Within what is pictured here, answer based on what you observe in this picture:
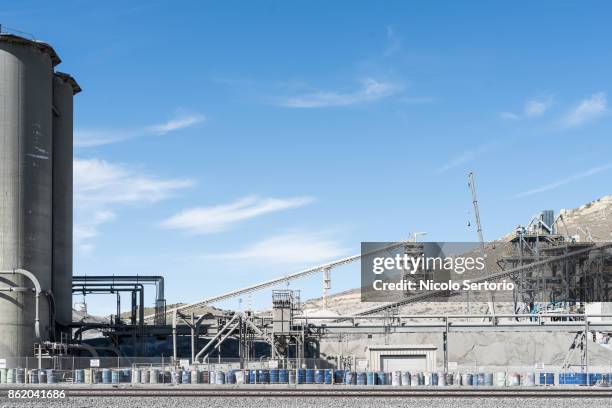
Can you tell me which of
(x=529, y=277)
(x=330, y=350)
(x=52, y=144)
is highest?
(x=52, y=144)

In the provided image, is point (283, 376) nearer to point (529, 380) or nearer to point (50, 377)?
point (50, 377)

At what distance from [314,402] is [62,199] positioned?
2105 inches

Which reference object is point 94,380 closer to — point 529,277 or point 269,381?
point 269,381

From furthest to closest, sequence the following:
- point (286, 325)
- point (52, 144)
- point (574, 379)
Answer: point (52, 144) → point (286, 325) → point (574, 379)

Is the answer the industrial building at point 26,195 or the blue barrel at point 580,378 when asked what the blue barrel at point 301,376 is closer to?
the blue barrel at point 580,378

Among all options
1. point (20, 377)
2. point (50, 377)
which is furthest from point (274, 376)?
point (20, 377)

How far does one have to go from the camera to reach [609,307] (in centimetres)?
10631

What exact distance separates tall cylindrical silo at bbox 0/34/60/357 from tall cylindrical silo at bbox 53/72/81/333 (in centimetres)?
751

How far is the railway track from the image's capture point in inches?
1777

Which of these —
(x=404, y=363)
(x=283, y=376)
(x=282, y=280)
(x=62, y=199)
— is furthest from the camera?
(x=282, y=280)

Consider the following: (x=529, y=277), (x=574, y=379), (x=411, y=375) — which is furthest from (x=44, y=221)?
(x=529, y=277)

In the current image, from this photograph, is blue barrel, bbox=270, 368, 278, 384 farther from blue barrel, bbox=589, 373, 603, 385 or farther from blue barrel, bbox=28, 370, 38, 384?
blue barrel, bbox=589, 373, 603, 385

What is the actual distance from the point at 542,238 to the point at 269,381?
59424mm

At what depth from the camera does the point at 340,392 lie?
156 ft
